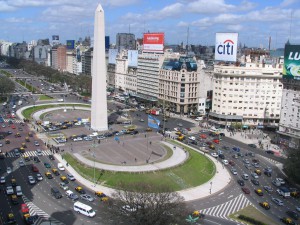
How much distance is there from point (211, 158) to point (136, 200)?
32.9 metres

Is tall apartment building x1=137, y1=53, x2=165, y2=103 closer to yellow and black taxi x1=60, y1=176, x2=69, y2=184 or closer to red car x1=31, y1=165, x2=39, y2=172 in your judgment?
red car x1=31, y1=165, x2=39, y2=172

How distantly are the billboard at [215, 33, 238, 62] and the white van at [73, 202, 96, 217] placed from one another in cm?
6253

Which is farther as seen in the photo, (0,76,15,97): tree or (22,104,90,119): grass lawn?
(0,76,15,97): tree

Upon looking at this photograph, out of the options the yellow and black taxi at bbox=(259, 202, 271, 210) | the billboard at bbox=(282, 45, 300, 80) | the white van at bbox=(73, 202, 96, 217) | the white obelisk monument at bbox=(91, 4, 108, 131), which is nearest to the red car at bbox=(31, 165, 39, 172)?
the white van at bbox=(73, 202, 96, 217)

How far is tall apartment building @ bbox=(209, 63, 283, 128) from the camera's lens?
3570 inches

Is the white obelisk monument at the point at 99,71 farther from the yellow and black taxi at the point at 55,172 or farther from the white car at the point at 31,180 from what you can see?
the white car at the point at 31,180

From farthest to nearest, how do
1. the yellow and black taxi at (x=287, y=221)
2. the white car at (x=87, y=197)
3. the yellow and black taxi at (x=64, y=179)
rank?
1. the yellow and black taxi at (x=64, y=179)
2. the white car at (x=87, y=197)
3. the yellow and black taxi at (x=287, y=221)

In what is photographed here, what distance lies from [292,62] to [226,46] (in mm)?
24770

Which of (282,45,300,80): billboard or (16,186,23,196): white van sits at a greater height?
(282,45,300,80): billboard

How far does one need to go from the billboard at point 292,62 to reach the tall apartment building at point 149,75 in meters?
48.8

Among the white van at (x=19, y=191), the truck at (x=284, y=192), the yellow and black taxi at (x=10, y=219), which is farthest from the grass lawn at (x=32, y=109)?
the truck at (x=284, y=192)

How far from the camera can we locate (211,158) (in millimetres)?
65375

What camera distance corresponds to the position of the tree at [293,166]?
169 feet

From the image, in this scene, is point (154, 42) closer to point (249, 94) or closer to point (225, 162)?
point (249, 94)
